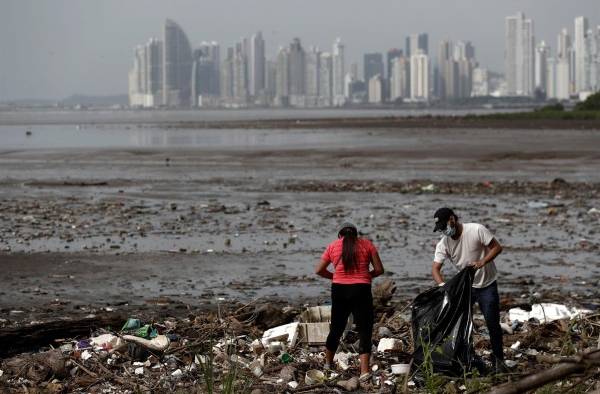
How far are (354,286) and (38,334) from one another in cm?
290

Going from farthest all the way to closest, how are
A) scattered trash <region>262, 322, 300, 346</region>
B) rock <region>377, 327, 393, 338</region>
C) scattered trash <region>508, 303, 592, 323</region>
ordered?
scattered trash <region>508, 303, 592, 323</region>, rock <region>377, 327, 393, 338</region>, scattered trash <region>262, 322, 300, 346</region>

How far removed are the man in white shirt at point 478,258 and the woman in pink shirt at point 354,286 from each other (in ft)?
1.71

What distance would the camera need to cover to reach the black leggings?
8391 mm

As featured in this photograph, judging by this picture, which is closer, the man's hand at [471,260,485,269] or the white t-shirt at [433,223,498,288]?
the man's hand at [471,260,485,269]

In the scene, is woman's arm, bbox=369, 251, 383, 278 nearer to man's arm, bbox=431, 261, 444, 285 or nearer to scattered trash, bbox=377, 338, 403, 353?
man's arm, bbox=431, 261, 444, 285

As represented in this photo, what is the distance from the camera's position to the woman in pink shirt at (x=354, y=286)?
8383 millimetres

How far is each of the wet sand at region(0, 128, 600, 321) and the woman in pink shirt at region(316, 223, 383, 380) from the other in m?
3.84

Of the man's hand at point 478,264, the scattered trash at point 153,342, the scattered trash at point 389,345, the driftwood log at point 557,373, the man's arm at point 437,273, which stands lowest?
the scattered trash at point 389,345

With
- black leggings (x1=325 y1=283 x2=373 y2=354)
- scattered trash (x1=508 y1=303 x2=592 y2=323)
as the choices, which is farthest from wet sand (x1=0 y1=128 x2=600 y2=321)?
black leggings (x1=325 y1=283 x2=373 y2=354)

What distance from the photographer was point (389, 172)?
32094 millimetres

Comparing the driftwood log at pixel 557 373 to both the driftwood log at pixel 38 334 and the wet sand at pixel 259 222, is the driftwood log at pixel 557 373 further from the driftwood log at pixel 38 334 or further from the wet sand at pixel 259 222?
the wet sand at pixel 259 222

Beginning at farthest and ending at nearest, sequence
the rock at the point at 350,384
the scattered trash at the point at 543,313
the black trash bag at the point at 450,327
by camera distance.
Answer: the scattered trash at the point at 543,313
the rock at the point at 350,384
the black trash bag at the point at 450,327

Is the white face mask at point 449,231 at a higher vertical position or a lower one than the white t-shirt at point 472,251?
higher

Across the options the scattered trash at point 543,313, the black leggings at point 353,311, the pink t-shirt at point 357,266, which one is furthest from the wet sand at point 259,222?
the pink t-shirt at point 357,266
